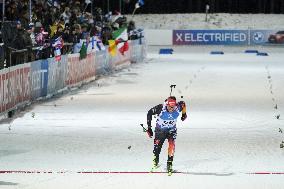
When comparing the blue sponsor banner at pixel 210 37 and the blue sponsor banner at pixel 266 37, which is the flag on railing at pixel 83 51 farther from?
the blue sponsor banner at pixel 266 37

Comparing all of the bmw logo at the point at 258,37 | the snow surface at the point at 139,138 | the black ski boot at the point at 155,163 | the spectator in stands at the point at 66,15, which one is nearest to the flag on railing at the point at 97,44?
the snow surface at the point at 139,138

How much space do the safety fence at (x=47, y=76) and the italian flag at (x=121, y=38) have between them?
0.78 metres

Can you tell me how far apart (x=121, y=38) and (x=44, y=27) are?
7464 mm

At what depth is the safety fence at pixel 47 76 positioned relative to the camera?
68.1 ft

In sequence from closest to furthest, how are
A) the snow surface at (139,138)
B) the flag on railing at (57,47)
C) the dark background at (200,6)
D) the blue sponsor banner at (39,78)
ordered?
the snow surface at (139,138)
the blue sponsor banner at (39,78)
the flag on railing at (57,47)
the dark background at (200,6)

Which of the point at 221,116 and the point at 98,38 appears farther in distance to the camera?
the point at 98,38

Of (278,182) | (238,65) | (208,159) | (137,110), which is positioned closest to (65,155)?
(208,159)

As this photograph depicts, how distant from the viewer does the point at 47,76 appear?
25.8m

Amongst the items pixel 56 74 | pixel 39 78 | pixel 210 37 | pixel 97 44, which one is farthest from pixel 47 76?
pixel 210 37

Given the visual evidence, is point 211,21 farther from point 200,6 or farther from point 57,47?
point 57,47

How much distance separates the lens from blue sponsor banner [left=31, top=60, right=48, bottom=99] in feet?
78.3

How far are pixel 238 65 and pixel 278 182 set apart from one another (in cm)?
3352

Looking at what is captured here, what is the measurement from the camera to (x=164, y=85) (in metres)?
31.9

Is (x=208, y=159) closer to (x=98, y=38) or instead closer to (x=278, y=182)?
(x=278, y=182)
